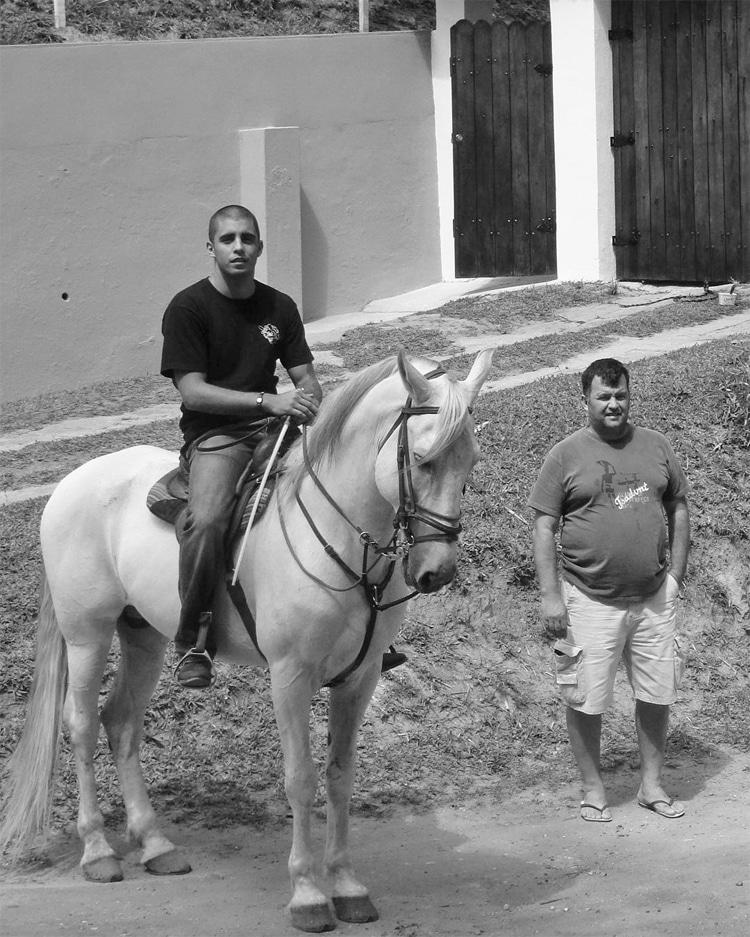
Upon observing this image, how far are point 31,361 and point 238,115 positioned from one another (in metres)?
3.30

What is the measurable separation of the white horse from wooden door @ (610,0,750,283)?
8771 mm

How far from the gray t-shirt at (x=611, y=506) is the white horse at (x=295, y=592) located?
3.86 ft

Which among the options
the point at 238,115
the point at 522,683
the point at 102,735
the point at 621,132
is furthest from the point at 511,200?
the point at 102,735

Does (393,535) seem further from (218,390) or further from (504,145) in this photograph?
(504,145)

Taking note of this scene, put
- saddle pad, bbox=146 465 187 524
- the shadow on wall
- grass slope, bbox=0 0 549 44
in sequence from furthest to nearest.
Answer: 1. the shadow on wall
2. grass slope, bbox=0 0 549 44
3. saddle pad, bbox=146 465 187 524

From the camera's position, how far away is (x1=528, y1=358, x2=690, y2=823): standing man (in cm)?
583

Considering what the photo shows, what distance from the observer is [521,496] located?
824 cm

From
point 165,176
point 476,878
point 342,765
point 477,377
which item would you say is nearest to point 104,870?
point 342,765

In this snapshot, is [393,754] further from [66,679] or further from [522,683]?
[66,679]

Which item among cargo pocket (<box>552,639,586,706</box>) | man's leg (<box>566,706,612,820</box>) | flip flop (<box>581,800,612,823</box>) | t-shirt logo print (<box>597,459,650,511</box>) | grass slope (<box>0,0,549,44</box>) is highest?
grass slope (<box>0,0,549,44</box>)

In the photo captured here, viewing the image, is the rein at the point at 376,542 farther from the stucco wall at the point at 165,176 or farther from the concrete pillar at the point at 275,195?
the concrete pillar at the point at 275,195

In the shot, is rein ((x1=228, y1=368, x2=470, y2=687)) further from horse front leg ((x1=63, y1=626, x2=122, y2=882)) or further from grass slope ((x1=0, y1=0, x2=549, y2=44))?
grass slope ((x1=0, y1=0, x2=549, y2=44))

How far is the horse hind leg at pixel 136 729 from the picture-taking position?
5527mm

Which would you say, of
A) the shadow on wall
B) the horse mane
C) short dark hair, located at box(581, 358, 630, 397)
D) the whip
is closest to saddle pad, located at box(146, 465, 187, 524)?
the whip
